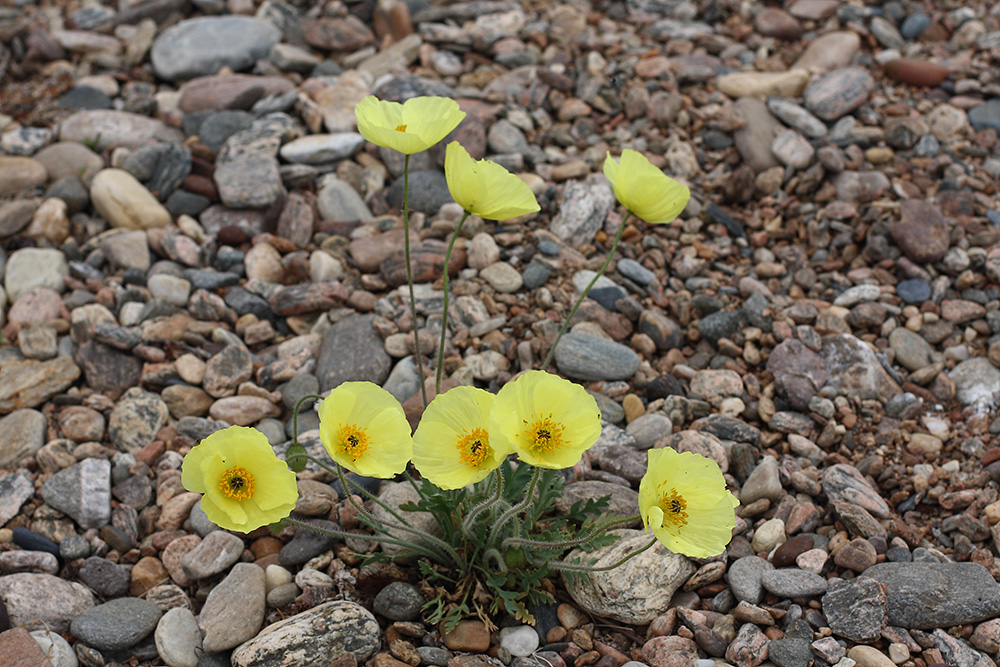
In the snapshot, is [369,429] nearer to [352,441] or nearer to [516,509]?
[352,441]

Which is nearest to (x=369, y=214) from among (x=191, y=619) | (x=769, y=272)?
(x=769, y=272)

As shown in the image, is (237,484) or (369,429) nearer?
(237,484)

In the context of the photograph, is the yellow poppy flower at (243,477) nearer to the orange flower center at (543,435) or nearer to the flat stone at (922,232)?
the orange flower center at (543,435)

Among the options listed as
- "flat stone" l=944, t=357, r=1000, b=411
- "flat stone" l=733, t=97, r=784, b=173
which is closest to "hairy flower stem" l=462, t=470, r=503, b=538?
"flat stone" l=944, t=357, r=1000, b=411

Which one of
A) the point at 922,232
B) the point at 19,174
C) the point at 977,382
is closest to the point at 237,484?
the point at 977,382

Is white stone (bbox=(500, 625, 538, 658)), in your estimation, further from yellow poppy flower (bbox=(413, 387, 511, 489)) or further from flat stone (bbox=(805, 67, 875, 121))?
flat stone (bbox=(805, 67, 875, 121))

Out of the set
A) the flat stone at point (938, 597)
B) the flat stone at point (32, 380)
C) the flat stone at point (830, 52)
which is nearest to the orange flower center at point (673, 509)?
the flat stone at point (938, 597)
